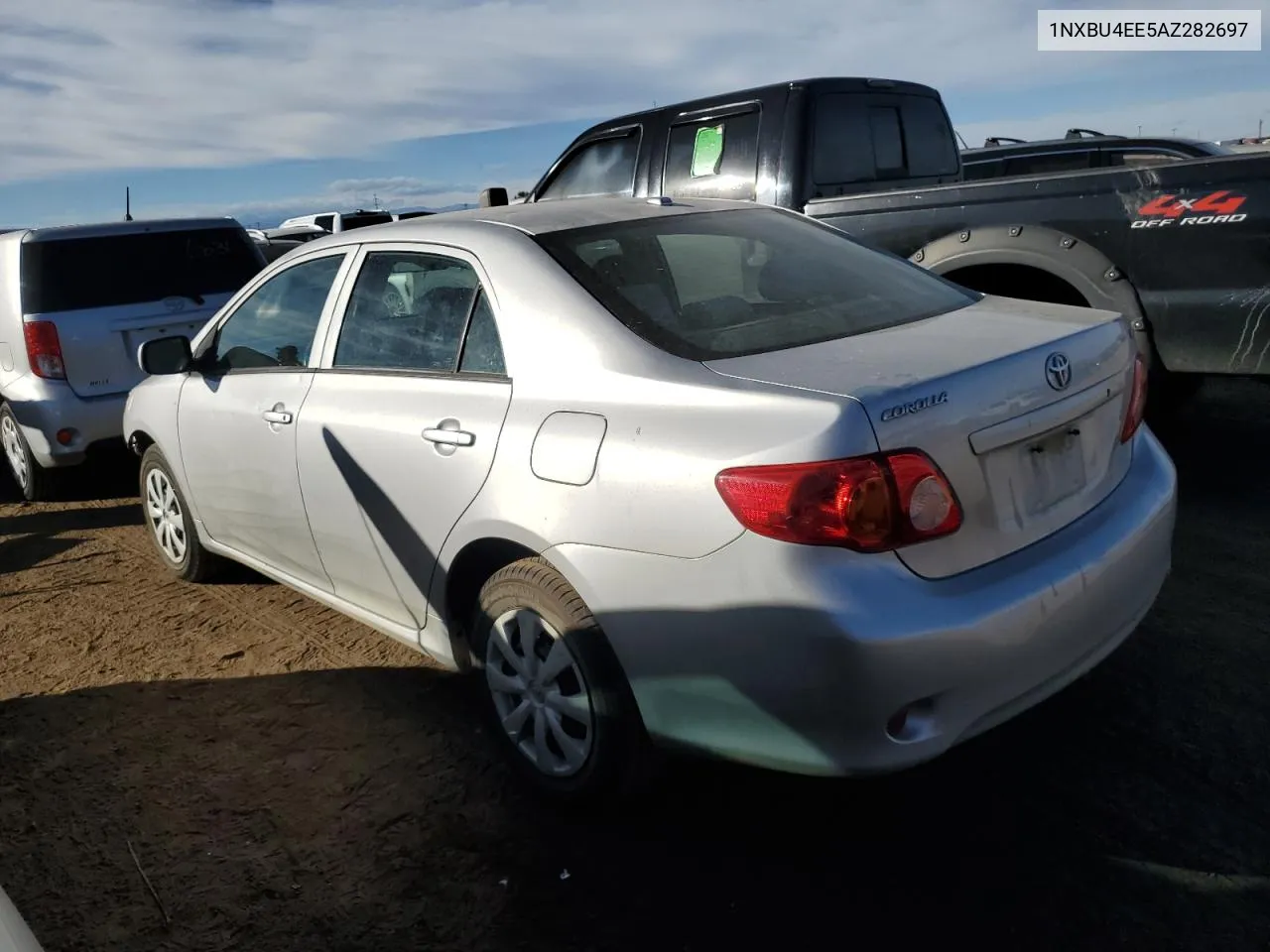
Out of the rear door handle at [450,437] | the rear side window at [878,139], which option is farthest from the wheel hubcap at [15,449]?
the rear side window at [878,139]

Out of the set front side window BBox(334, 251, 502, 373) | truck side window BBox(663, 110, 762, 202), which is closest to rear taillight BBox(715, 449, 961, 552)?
front side window BBox(334, 251, 502, 373)

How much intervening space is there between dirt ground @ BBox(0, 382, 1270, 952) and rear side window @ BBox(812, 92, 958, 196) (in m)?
3.20

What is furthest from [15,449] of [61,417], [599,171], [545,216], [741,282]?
[741,282]

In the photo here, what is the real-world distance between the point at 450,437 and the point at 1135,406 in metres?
1.93

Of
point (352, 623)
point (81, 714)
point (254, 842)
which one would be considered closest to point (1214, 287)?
point (352, 623)

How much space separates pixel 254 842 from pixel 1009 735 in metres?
2.21

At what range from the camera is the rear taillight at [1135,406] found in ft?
9.84

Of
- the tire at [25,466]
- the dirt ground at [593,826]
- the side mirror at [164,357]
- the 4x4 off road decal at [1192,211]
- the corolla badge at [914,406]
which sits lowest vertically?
the dirt ground at [593,826]

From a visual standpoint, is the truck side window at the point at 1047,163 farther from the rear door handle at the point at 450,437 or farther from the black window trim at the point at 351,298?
the rear door handle at the point at 450,437

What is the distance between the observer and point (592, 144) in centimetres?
720

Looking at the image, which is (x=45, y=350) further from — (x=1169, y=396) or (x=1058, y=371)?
(x=1169, y=396)

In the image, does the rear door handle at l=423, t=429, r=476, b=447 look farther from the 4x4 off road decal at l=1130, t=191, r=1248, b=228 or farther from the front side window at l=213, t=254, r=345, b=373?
the 4x4 off road decal at l=1130, t=191, r=1248, b=228

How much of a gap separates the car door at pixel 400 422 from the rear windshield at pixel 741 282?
38cm

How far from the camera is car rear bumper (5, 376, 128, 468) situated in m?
6.32
